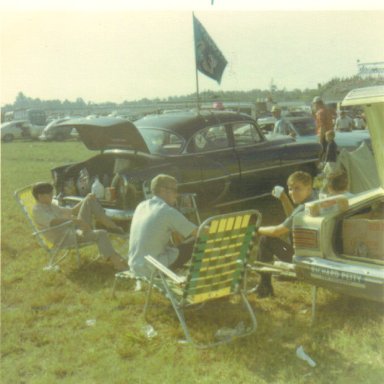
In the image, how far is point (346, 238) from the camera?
13.4 ft

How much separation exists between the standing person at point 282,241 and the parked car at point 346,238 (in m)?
0.39

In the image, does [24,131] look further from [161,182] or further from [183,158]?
[161,182]

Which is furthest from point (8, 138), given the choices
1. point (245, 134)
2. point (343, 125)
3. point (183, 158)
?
point (183, 158)

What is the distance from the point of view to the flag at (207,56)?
299 inches

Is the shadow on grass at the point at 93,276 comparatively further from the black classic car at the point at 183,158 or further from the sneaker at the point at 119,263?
the black classic car at the point at 183,158

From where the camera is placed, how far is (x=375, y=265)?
11.9ft

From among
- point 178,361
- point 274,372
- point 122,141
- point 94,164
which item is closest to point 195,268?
point 178,361

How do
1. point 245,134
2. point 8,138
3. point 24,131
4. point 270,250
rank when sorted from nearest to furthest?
point 270,250 < point 245,134 < point 8,138 < point 24,131

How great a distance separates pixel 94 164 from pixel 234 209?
195 cm

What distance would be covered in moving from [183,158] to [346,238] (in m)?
2.83

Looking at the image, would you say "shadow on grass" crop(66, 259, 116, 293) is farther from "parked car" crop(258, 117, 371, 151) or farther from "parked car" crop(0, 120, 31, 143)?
"parked car" crop(0, 120, 31, 143)

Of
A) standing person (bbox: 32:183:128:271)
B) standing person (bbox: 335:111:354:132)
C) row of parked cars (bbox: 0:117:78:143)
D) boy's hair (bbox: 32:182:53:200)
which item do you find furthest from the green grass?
row of parked cars (bbox: 0:117:78:143)

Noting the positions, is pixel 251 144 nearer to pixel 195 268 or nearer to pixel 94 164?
pixel 94 164

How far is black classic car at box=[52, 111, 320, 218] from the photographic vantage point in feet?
19.7
